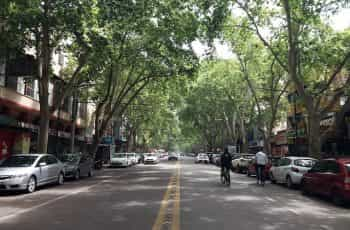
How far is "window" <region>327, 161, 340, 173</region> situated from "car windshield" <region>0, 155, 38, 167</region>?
1130 cm

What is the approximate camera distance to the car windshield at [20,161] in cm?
1587

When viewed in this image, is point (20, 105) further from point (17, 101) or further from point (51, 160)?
point (51, 160)

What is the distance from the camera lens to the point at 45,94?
70.0 ft

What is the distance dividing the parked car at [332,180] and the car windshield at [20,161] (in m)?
10.9

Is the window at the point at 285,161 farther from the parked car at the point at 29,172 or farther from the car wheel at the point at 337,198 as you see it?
the parked car at the point at 29,172

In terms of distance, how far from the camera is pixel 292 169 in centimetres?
1792

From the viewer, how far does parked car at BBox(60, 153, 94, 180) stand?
21062mm

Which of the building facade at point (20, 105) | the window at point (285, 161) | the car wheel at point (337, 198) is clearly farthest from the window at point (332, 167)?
the building facade at point (20, 105)

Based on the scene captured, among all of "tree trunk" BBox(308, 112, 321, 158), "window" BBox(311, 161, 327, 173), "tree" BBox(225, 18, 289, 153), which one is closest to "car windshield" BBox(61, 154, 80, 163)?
"tree" BBox(225, 18, 289, 153)

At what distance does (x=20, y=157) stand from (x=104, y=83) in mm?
18208

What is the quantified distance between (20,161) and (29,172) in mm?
1562

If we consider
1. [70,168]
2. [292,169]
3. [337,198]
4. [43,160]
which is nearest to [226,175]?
[292,169]

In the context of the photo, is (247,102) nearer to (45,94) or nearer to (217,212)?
(45,94)

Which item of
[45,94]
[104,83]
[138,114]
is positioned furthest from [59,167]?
[138,114]
